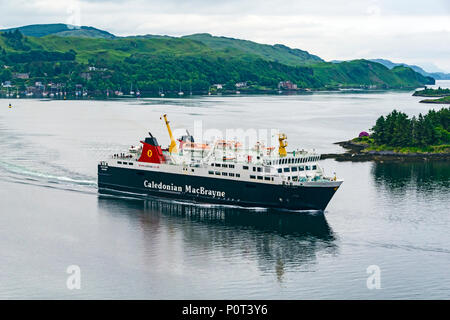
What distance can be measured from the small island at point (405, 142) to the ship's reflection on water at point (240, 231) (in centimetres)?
4643

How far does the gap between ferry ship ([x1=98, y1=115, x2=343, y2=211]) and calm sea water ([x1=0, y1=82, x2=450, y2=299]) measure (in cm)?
161

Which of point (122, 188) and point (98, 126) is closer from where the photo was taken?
point (122, 188)

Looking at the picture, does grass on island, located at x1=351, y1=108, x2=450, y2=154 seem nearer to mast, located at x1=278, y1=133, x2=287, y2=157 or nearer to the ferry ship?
mast, located at x1=278, y1=133, x2=287, y2=157

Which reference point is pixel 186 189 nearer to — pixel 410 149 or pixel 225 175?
pixel 225 175

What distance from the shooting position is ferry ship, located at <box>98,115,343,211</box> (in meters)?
67.7

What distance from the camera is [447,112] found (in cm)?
12500

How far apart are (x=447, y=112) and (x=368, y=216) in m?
65.2

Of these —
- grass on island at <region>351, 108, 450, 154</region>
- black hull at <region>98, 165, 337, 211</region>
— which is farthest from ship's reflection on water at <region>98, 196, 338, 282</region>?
grass on island at <region>351, 108, 450, 154</region>

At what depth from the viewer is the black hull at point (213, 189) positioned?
67.4 metres

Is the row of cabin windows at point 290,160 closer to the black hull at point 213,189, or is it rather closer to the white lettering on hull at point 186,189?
the black hull at point 213,189

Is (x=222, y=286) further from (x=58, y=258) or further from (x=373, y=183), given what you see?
(x=373, y=183)

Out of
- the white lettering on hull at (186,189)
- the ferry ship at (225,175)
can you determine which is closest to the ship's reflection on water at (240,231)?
the ferry ship at (225,175)

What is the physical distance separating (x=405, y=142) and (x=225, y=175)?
5678cm
